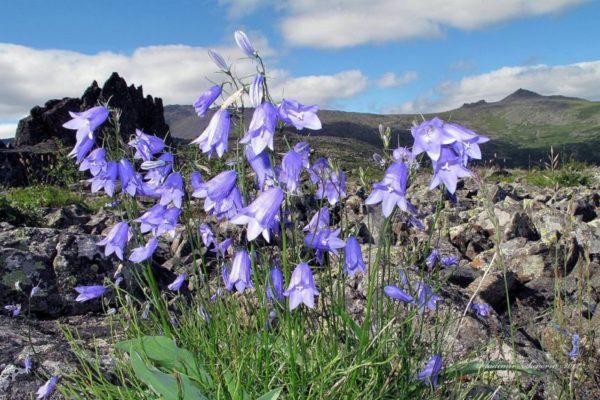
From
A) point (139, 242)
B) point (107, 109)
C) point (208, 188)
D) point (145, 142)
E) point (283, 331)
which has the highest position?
point (107, 109)

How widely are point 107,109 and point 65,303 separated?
2693mm

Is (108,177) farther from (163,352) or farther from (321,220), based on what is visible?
(321,220)

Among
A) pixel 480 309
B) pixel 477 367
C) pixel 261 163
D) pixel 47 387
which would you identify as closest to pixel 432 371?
pixel 477 367

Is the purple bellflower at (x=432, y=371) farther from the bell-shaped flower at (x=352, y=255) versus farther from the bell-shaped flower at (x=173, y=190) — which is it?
the bell-shaped flower at (x=173, y=190)

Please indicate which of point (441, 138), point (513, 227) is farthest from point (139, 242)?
point (513, 227)

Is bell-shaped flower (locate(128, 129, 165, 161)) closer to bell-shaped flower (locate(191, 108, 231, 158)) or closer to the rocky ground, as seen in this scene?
bell-shaped flower (locate(191, 108, 231, 158))

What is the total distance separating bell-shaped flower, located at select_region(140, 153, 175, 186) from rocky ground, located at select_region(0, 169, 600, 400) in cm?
86

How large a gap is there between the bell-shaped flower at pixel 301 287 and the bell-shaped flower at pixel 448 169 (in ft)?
2.34

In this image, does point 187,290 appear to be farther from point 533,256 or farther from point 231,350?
point 533,256

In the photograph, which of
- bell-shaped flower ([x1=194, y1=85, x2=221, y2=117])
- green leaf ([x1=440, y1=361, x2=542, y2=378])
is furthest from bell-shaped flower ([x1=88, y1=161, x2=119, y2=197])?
green leaf ([x1=440, y1=361, x2=542, y2=378])

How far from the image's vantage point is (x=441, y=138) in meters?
2.35

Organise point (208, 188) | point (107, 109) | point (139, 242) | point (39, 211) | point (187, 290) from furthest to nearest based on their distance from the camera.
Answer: point (39, 211)
point (187, 290)
point (139, 242)
point (107, 109)
point (208, 188)

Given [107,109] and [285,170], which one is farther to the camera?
[107,109]

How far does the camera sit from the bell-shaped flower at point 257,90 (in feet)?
7.56
